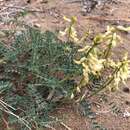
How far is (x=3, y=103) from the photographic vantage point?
2477mm

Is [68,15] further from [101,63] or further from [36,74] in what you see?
[101,63]

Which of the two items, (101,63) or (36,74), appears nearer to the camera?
(101,63)

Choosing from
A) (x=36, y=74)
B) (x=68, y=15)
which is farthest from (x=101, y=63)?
(x=68, y=15)

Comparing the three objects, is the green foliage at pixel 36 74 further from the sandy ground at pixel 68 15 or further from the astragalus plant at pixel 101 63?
the sandy ground at pixel 68 15

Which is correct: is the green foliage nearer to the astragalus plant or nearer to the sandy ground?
the astragalus plant

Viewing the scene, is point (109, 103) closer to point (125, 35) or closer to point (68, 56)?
point (68, 56)

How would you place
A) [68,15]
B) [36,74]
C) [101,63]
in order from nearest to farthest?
[101,63]
[36,74]
[68,15]

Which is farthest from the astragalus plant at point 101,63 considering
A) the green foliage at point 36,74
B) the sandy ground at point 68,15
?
the sandy ground at point 68,15

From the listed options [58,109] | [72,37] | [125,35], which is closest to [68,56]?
[72,37]

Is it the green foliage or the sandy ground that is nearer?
the green foliage

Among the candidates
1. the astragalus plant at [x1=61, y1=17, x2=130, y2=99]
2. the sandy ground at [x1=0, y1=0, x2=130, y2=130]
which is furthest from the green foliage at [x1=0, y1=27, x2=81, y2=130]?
the sandy ground at [x1=0, y1=0, x2=130, y2=130]

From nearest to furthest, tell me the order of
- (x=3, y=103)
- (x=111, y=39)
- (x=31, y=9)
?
(x=111, y=39)
(x=3, y=103)
(x=31, y=9)

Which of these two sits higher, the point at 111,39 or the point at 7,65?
the point at 111,39

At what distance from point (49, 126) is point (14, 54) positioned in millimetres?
477
